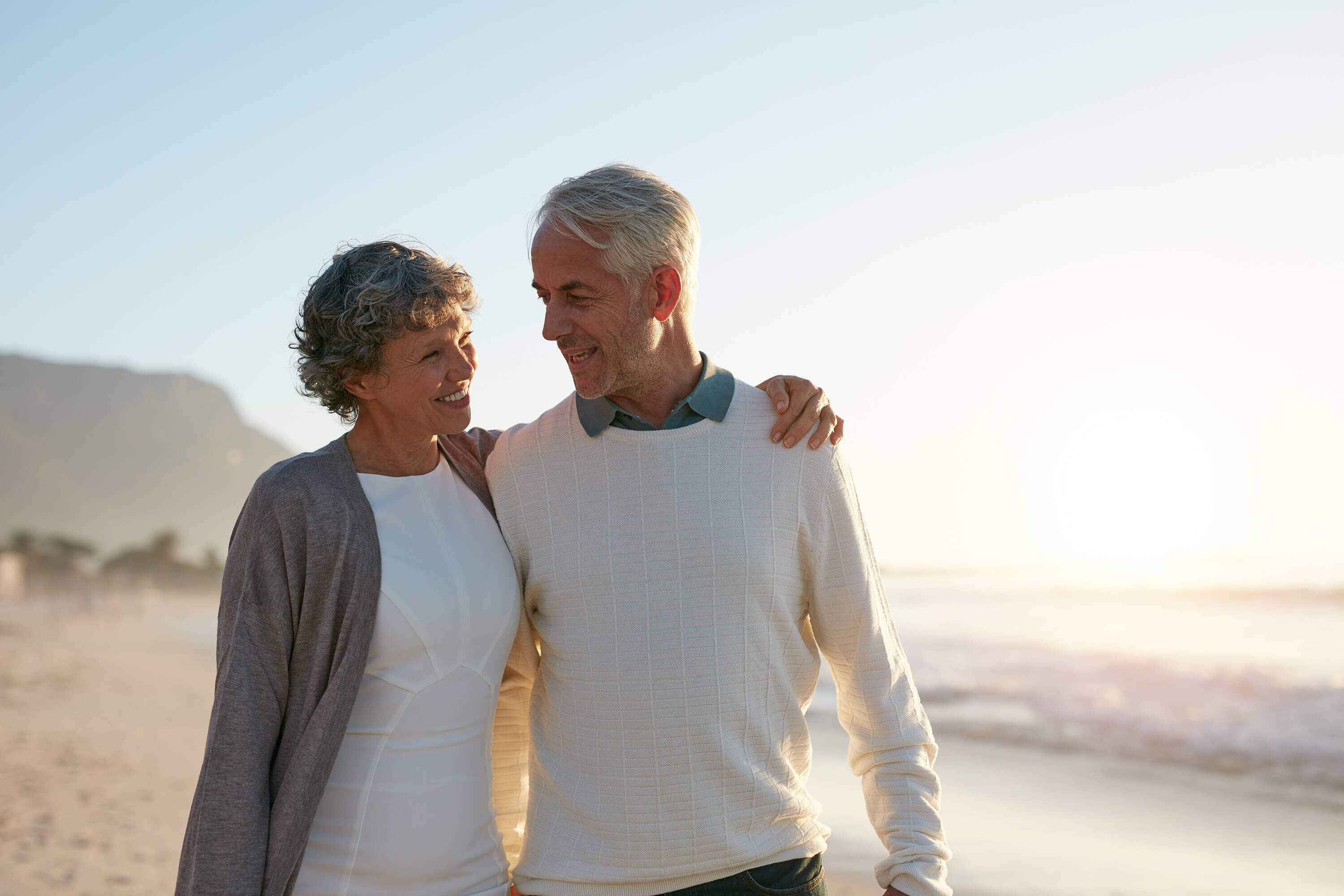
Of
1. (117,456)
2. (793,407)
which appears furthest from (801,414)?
(117,456)

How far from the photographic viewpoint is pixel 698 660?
6.55 feet

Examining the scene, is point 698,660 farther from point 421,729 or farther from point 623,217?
point 623,217

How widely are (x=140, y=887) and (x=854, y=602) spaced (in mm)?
4820

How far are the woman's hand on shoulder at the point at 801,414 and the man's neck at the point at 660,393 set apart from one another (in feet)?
0.61

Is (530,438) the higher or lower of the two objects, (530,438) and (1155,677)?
the higher

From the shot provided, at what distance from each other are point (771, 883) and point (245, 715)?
3.48 feet

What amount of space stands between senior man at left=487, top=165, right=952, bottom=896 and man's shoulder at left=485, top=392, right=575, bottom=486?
1 cm

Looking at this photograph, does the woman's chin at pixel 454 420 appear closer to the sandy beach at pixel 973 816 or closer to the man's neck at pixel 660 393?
the man's neck at pixel 660 393

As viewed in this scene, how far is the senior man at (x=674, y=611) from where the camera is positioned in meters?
1.96

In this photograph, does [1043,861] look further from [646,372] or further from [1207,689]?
[1207,689]

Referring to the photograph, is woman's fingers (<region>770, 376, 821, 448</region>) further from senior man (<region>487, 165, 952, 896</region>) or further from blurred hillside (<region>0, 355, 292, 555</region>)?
blurred hillside (<region>0, 355, 292, 555</region>)

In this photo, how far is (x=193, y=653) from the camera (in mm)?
14602

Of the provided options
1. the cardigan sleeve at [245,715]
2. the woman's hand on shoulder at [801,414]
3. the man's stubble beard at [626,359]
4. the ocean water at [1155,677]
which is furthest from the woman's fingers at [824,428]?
the ocean water at [1155,677]

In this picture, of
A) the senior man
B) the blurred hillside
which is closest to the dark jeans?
the senior man
